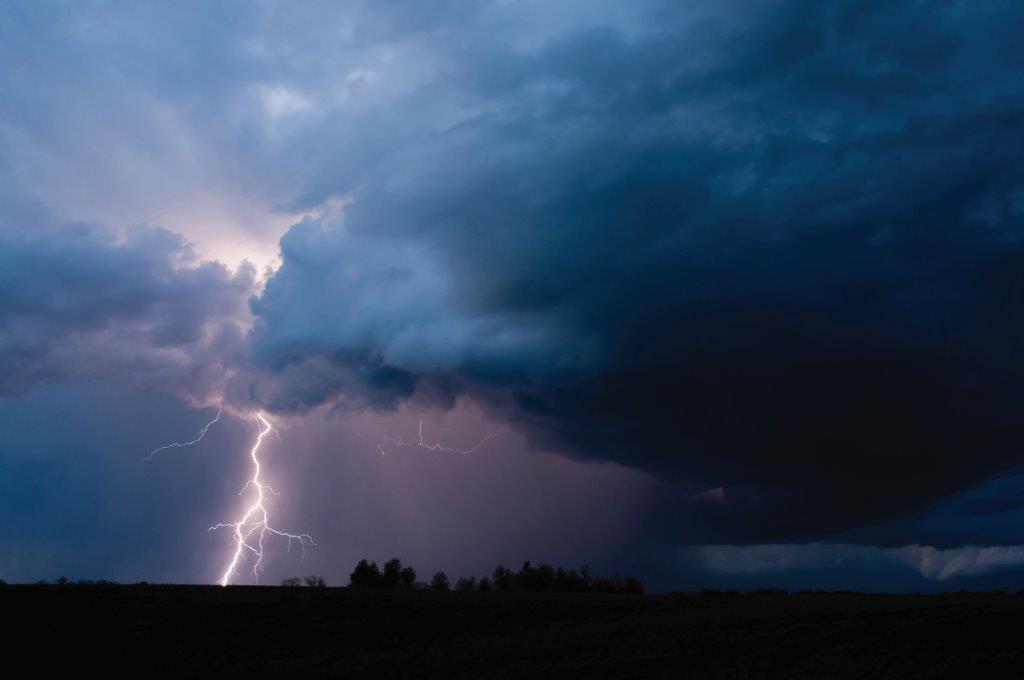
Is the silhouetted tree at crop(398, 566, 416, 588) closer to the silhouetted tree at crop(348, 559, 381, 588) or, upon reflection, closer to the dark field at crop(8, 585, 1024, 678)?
the silhouetted tree at crop(348, 559, 381, 588)

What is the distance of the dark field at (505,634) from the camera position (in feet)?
123

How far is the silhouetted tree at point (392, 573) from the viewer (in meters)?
120

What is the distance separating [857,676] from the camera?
3319 centimetres

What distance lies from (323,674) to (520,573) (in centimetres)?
8470

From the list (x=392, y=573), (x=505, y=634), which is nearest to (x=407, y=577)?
(x=392, y=573)

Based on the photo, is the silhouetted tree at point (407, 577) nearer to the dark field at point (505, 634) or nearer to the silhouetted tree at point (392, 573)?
the silhouetted tree at point (392, 573)

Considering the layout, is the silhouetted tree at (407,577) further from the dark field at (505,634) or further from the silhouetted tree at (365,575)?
the dark field at (505,634)

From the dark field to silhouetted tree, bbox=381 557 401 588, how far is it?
4944 centimetres

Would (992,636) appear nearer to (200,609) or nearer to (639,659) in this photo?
(639,659)

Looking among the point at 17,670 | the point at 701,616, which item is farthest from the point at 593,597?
the point at 17,670

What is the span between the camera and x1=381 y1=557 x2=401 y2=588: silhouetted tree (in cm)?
11962

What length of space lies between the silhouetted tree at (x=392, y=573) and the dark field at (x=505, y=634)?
49445 mm

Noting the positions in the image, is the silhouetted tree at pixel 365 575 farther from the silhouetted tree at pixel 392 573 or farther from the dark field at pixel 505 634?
the dark field at pixel 505 634

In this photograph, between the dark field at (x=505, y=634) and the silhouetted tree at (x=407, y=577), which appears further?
the silhouetted tree at (x=407, y=577)
